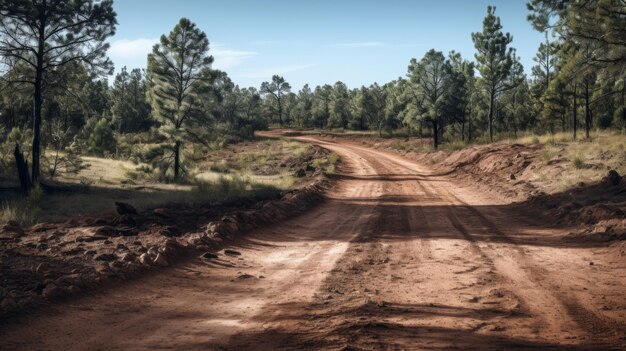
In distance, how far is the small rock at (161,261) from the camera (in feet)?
24.2

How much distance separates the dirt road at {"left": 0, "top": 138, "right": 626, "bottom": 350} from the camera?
4.47m

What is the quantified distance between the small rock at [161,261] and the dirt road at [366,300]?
24 centimetres

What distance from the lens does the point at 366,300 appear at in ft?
18.6

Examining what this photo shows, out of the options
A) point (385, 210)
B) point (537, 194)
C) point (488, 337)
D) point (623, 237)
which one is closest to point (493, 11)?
point (537, 194)

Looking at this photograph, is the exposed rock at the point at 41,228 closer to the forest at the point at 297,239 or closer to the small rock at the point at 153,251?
the forest at the point at 297,239

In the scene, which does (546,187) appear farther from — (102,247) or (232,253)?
(102,247)

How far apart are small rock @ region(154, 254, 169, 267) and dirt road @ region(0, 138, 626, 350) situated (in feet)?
0.80

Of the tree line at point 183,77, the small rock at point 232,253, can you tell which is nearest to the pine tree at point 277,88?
the tree line at point 183,77

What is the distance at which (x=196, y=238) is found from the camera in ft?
29.9

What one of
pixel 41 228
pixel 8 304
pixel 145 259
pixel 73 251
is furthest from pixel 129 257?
pixel 41 228

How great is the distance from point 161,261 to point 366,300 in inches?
144

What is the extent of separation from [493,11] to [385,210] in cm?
3135

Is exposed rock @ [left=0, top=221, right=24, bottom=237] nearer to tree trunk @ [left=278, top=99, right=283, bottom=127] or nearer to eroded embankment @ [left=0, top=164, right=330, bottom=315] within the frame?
eroded embankment @ [left=0, top=164, right=330, bottom=315]

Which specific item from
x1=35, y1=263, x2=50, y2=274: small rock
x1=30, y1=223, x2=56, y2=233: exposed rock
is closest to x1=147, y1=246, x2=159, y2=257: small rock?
x1=35, y1=263, x2=50, y2=274: small rock
